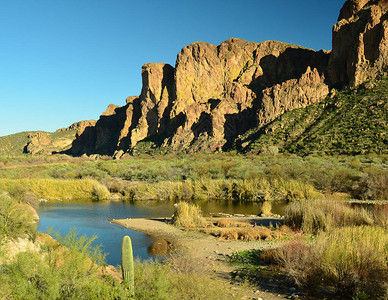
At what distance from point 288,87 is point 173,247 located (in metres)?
75.1

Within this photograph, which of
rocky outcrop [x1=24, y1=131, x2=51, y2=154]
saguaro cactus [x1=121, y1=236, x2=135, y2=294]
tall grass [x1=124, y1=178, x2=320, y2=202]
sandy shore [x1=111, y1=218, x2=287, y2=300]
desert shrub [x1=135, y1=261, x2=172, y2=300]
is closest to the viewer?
desert shrub [x1=135, y1=261, x2=172, y2=300]

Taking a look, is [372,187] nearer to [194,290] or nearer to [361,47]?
[194,290]

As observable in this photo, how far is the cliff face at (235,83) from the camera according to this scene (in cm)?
7394

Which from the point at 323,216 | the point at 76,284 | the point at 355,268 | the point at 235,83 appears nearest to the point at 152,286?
the point at 76,284

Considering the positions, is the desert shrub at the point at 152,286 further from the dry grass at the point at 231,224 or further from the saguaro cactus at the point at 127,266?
the dry grass at the point at 231,224

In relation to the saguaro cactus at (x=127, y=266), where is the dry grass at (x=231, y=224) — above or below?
below

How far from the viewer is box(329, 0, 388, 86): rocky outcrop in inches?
2603

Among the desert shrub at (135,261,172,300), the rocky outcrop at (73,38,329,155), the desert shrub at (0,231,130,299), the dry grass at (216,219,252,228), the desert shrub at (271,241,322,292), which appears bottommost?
the dry grass at (216,219,252,228)

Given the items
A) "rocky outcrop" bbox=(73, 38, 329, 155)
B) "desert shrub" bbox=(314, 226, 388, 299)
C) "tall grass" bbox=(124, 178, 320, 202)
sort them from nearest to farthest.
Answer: "desert shrub" bbox=(314, 226, 388, 299) < "tall grass" bbox=(124, 178, 320, 202) < "rocky outcrop" bbox=(73, 38, 329, 155)

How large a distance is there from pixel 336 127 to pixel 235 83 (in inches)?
2094

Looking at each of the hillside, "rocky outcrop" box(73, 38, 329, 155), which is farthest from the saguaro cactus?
"rocky outcrop" box(73, 38, 329, 155)

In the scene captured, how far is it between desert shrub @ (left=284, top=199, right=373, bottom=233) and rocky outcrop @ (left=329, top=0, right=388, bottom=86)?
60150 mm

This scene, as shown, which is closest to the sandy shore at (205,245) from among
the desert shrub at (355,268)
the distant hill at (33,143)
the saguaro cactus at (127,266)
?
the desert shrub at (355,268)

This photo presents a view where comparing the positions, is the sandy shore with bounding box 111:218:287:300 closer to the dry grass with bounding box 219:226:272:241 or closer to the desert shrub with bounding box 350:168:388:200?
the dry grass with bounding box 219:226:272:241
